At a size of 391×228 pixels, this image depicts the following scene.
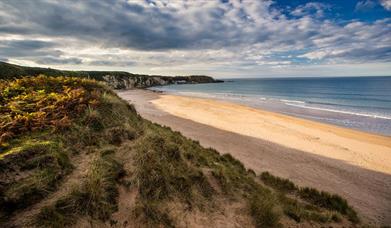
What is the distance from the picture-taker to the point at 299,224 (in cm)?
491

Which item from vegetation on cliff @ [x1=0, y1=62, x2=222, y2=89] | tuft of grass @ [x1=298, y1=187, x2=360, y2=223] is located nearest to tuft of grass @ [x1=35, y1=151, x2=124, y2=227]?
tuft of grass @ [x1=298, y1=187, x2=360, y2=223]

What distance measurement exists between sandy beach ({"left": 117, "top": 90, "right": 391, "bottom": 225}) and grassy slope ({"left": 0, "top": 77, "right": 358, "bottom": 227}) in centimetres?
220

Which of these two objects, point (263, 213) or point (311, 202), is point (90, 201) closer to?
point (263, 213)

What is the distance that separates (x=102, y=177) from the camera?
12.7 feet

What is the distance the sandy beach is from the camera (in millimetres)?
8344

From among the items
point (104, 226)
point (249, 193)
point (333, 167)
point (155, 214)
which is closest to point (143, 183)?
point (155, 214)

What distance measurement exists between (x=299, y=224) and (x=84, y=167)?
4.86 meters

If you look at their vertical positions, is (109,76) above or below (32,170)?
above

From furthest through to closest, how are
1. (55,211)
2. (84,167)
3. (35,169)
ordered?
(84,167), (35,169), (55,211)

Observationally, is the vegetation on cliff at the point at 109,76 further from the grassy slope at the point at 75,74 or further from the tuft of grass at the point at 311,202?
the tuft of grass at the point at 311,202

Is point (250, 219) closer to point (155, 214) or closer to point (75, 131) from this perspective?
point (155, 214)

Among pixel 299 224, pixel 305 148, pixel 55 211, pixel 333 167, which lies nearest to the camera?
pixel 55 211

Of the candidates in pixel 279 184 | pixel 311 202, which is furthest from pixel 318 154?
pixel 311 202

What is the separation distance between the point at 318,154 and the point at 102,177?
12752 mm
